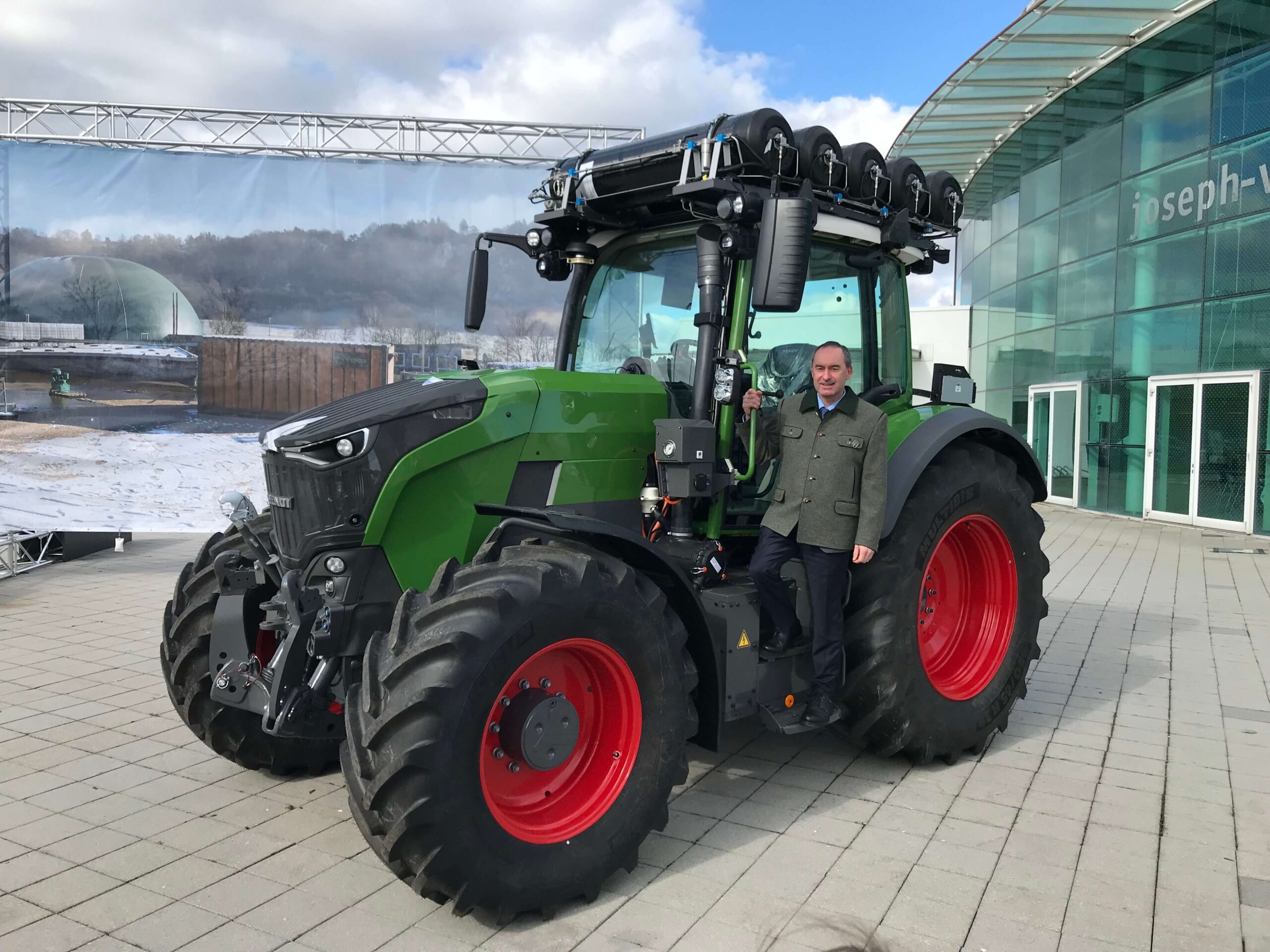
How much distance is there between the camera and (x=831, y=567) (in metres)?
4.19

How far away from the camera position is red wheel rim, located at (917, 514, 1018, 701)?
5.02 m

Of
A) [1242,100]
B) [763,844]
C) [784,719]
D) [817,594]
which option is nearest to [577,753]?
[763,844]

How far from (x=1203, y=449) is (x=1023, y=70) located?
288 inches

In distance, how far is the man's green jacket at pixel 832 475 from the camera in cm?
416

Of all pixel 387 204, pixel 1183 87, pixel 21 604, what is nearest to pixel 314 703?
pixel 21 604

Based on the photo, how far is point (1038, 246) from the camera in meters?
A: 20.3

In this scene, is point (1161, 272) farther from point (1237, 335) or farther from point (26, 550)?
point (26, 550)

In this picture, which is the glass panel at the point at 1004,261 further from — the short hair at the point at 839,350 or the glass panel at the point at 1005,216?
the short hair at the point at 839,350

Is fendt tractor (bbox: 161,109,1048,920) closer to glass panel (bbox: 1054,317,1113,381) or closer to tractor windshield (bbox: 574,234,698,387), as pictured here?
tractor windshield (bbox: 574,234,698,387)

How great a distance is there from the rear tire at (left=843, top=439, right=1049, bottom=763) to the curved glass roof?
38.7 feet

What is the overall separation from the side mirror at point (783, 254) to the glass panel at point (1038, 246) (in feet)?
57.6

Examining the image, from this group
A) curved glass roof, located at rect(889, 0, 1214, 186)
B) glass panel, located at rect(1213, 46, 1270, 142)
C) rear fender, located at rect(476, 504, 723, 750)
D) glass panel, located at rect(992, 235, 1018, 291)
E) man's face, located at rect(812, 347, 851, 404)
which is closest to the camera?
rear fender, located at rect(476, 504, 723, 750)

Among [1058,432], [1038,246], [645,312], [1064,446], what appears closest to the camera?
[645,312]

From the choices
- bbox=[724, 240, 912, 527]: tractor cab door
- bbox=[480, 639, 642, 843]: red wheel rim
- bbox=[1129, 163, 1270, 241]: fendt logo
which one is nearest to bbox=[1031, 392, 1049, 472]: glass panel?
bbox=[1129, 163, 1270, 241]: fendt logo
